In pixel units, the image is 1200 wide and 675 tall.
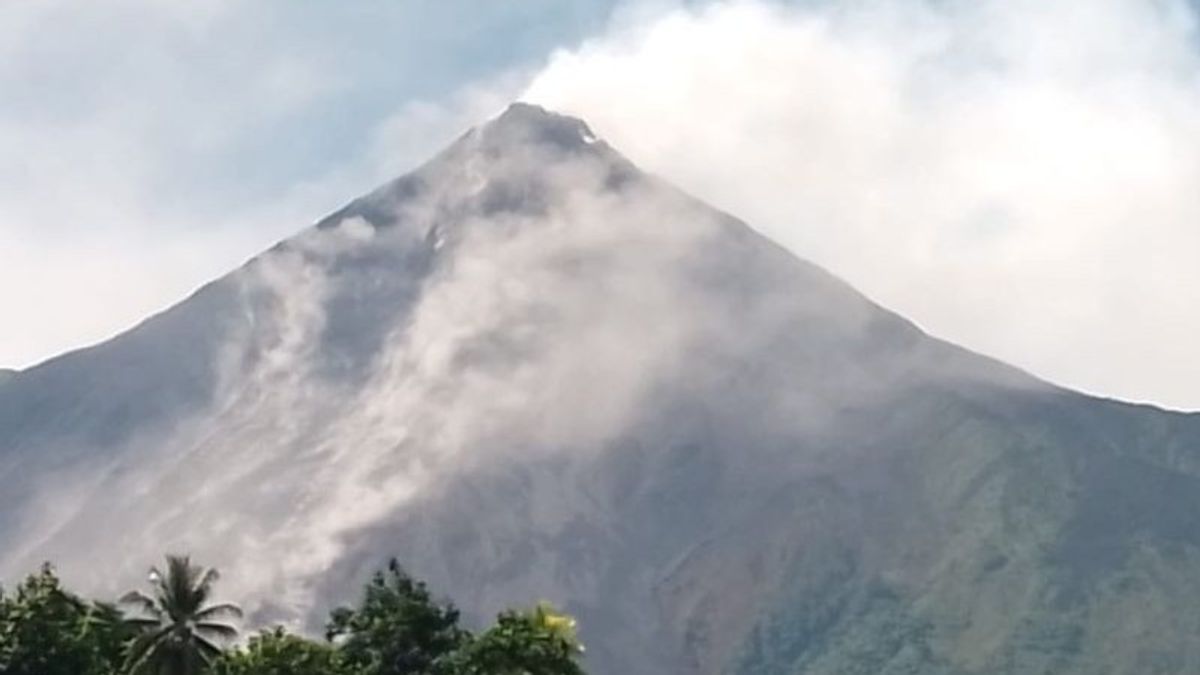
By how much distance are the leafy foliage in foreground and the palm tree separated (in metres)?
0.04

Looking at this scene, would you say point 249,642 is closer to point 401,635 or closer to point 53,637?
point 401,635

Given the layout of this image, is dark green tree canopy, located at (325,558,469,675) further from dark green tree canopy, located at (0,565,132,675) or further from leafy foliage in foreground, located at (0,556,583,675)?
dark green tree canopy, located at (0,565,132,675)

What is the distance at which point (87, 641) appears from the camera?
275ft

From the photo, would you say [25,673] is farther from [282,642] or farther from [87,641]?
[282,642]

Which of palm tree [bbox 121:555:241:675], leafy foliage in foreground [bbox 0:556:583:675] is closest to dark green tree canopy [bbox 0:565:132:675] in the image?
leafy foliage in foreground [bbox 0:556:583:675]

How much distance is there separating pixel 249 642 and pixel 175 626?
24.7ft

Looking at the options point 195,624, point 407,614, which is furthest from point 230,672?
point 407,614

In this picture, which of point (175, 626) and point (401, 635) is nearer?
point (175, 626)

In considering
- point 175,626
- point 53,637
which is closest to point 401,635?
point 175,626

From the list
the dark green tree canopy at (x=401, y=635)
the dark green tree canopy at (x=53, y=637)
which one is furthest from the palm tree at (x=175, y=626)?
the dark green tree canopy at (x=401, y=635)

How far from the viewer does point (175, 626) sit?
76625 millimetres

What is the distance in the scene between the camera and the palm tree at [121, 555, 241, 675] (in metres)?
75.8

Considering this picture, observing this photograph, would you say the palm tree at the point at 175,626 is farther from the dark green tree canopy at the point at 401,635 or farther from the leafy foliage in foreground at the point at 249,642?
the dark green tree canopy at the point at 401,635

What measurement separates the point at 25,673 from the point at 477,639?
1946 centimetres
